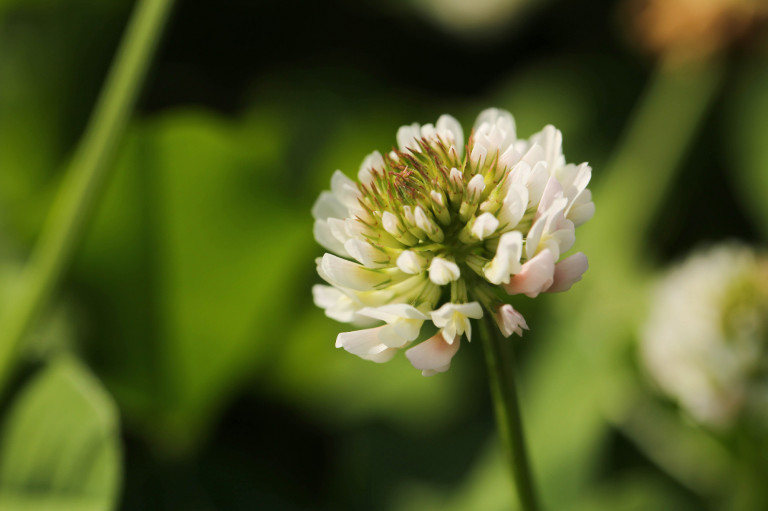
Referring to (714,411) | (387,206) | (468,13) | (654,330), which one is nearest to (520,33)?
(468,13)

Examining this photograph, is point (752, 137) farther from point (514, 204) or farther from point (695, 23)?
point (514, 204)

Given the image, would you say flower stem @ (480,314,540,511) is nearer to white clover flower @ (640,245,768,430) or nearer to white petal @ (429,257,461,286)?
white petal @ (429,257,461,286)

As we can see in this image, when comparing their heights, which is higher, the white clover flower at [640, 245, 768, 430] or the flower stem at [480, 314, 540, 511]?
the white clover flower at [640, 245, 768, 430]

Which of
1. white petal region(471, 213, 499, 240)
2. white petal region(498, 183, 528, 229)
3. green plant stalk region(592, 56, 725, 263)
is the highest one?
green plant stalk region(592, 56, 725, 263)

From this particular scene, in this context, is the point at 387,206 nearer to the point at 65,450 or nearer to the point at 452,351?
the point at 452,351

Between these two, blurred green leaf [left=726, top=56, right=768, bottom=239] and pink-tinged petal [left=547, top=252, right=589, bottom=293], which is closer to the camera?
pink-tinged petal [left=547, top=252, right=589, bottom=293]

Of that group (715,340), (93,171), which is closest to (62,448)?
(93,171)

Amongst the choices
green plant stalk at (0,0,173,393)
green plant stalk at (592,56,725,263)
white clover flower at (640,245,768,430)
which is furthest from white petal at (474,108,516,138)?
green plant stalk at (592,56,725,263)
